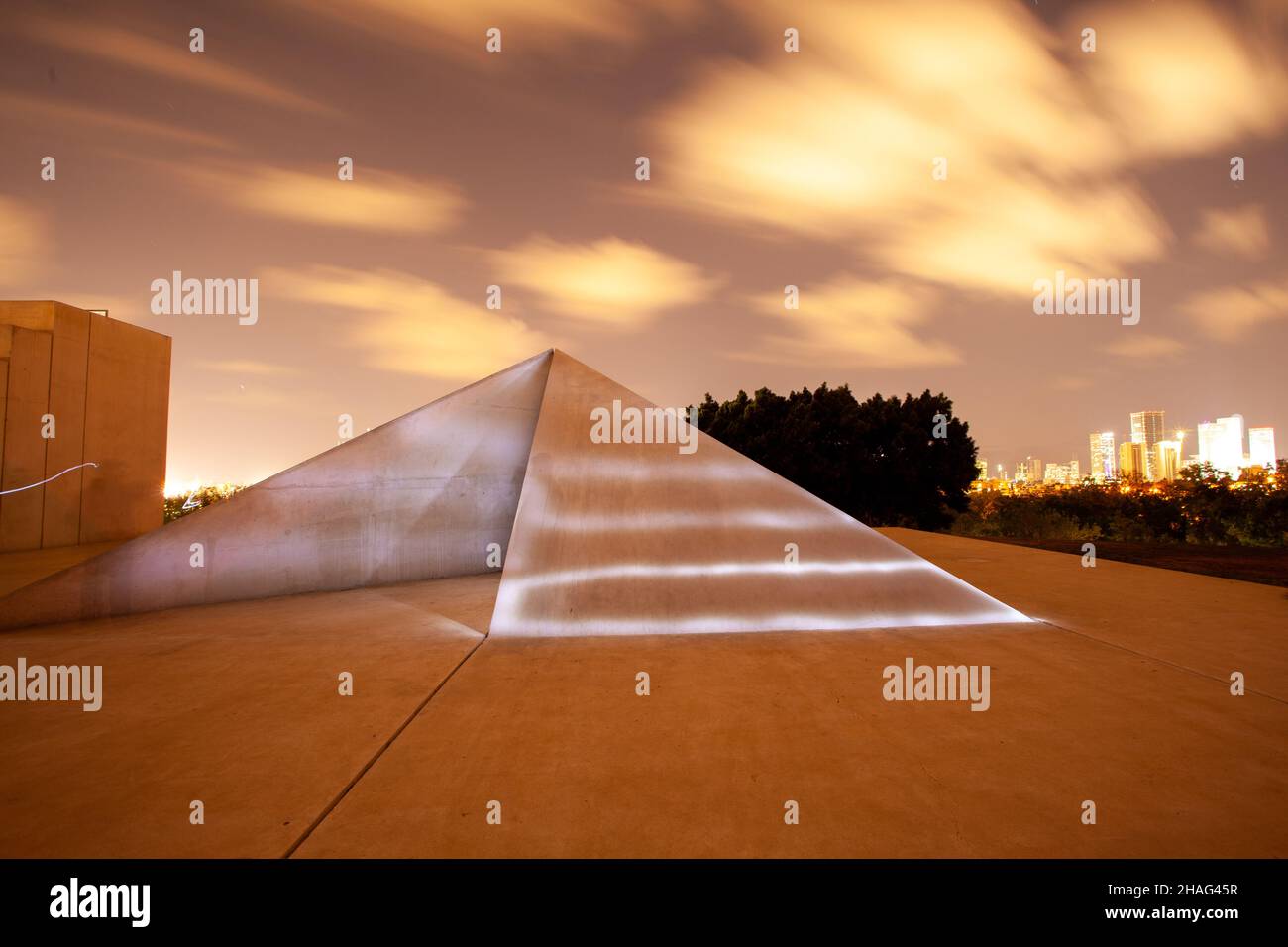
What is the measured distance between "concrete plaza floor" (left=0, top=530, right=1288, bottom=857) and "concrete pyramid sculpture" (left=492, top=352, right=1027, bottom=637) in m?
0.32

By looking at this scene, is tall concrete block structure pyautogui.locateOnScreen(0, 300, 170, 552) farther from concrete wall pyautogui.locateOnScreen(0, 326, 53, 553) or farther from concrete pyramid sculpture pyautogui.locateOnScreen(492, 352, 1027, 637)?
concrete pyramid sculpture pyautogui.locateOnScreen(492, 352, 1027, 637)

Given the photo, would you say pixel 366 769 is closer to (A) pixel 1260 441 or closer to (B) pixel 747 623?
(B) pixel 747 623

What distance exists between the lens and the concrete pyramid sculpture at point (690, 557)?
5.36 metres

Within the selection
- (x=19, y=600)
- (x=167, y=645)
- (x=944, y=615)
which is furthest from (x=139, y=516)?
(x=944, y=615)

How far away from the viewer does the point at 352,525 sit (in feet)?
24.1

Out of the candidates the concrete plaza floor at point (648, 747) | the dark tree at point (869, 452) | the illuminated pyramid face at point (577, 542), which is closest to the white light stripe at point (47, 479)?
the illuminated pyramid face at point (577, 542)

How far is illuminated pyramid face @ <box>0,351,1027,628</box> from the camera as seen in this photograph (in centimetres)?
542

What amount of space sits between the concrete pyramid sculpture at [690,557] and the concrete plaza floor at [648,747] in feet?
1.06

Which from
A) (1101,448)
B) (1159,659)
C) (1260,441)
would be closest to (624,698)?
(1159,659)

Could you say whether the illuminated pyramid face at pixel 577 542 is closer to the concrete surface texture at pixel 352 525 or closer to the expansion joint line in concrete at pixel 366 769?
the concrete surface texture at pixel 352 525

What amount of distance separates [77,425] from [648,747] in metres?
14.5
